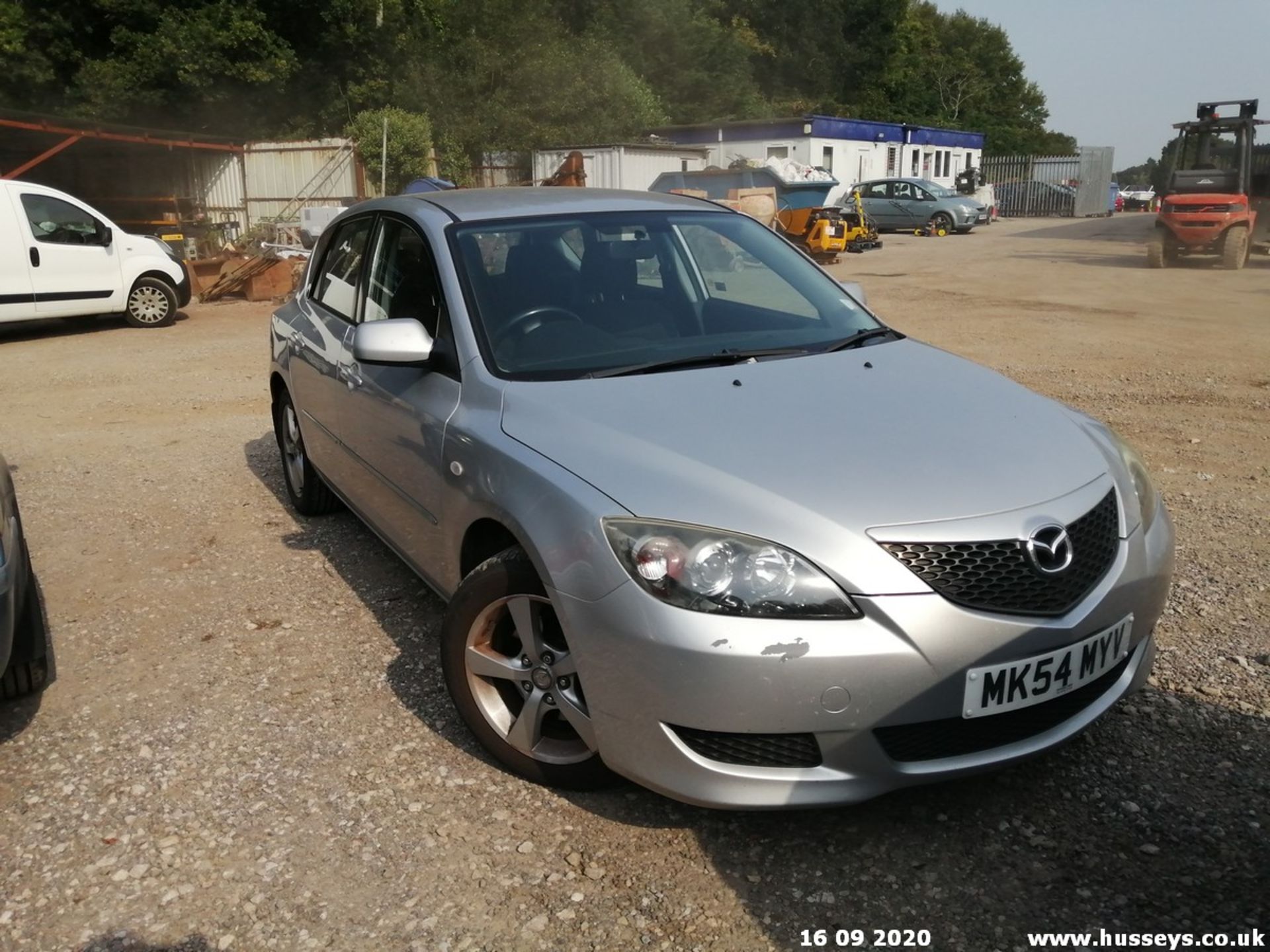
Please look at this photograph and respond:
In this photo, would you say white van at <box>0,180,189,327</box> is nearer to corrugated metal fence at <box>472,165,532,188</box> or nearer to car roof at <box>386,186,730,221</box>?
car roof at <box>386,186,730,221</box>

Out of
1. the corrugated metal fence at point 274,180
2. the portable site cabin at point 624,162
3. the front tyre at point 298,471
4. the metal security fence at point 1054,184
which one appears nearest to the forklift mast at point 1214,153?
the portable site cabin at point 624,162

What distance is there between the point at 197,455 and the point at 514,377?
4508 millimetres

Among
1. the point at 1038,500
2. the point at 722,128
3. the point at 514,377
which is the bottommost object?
the point at 1038,500

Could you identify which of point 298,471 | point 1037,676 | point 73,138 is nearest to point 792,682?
point 1037,676

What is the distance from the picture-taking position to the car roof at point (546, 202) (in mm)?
4082

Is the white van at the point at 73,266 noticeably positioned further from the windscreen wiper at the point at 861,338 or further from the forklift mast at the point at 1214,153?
the forklift mast at the point at 1214,153

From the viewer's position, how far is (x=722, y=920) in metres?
2.55

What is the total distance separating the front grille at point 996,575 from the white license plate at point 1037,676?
119 mm

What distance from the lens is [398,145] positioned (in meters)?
28.9

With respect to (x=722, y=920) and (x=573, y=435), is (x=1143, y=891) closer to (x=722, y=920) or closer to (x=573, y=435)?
(x=722, y=920)

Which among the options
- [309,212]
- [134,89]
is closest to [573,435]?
[309,212]

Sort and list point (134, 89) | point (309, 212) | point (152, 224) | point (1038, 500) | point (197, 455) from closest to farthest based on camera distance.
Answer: point (1038, 500) < point (197, 455) < point (309, 212) < point (152, 224) < point (134, 89)

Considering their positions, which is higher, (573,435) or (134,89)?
(134,89)

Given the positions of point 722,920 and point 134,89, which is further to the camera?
point 134,89
